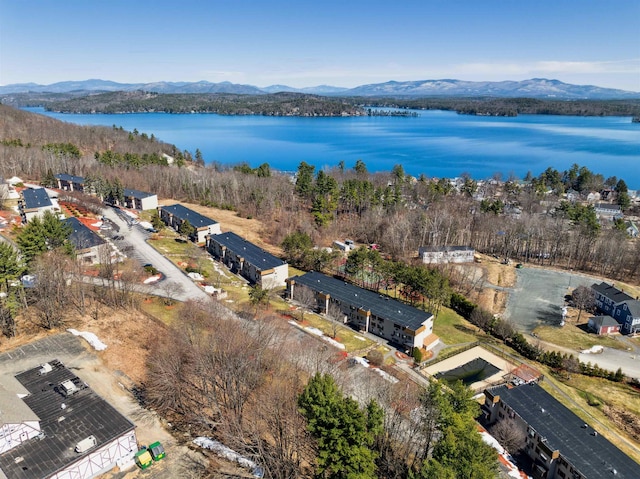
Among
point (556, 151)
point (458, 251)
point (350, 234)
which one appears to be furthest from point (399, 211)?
point (556, 151)

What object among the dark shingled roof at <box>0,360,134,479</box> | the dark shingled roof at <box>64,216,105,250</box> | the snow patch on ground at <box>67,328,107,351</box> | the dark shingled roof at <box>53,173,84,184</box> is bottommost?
the snow patch on ground at <box>67,328,107,351</box>

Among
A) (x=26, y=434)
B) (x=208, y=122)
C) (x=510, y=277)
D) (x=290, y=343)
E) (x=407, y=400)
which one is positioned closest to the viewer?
(x=26, y=434)

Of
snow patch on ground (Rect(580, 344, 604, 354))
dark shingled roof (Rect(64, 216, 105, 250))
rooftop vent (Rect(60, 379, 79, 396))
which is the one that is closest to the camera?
rooftop vent (Rect(60, 379, 79, 396))

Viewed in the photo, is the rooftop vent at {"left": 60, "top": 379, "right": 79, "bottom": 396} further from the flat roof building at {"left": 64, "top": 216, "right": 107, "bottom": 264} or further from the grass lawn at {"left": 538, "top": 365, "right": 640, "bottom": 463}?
the grass lawn at {"left": 538, "top": 365, "right": 640, "bottom": 463}

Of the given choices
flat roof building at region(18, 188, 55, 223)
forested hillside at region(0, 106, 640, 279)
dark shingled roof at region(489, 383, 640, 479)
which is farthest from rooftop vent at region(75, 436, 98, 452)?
forested hillside at region(0, 106, 640, 279)

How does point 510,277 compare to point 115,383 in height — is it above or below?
below

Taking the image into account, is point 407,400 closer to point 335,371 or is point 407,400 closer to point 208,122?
point 335,371

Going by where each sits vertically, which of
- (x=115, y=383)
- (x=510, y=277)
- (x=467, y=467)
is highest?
(x=467, y=467)

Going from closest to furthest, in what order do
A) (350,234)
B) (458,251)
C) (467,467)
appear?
(467,467) < (458,251) < (350,234)
